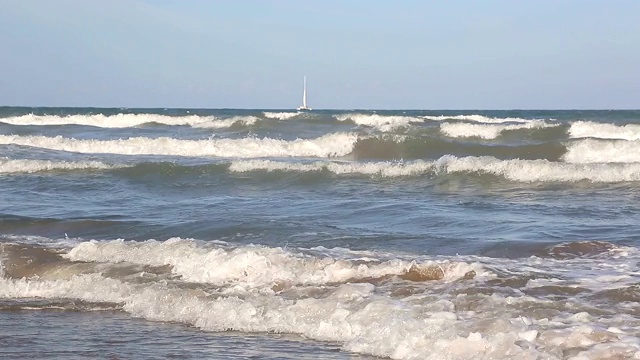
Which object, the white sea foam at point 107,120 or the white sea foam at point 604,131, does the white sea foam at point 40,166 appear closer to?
the white sea foam at point 604,131

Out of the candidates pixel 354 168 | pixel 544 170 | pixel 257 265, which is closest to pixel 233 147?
pixel 354 168

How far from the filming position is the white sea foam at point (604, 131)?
29.4 meters

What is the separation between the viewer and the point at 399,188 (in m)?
14.4

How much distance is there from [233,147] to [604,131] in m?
13.0

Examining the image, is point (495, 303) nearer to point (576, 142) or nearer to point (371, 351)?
point (371, 351)

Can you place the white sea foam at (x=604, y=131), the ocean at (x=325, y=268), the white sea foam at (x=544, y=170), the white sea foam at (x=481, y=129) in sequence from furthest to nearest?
the white sea foam at (x=604, y=131) < the white sea foam at (x=481, y=129) < the white sea foam at (x=544, y=170) < the ocean at (x=325, y=268)

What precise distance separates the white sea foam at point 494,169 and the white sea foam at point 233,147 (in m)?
7.29

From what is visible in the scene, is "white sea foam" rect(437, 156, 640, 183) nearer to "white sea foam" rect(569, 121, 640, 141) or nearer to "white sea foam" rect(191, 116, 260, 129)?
"white sea foam" rect(569, 121, 640, 141)

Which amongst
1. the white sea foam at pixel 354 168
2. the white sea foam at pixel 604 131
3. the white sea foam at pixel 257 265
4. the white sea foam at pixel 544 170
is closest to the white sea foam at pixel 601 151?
the white sea foam at pixel 544 170

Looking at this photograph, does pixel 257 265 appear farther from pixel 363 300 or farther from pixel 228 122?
pixel 228 122

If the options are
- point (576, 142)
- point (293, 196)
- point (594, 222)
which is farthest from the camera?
point (576, 142)

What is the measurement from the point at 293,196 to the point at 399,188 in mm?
2108

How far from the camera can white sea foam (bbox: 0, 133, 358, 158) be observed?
24.8 m

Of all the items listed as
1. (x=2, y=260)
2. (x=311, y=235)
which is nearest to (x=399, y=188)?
(x=311, y=235)
